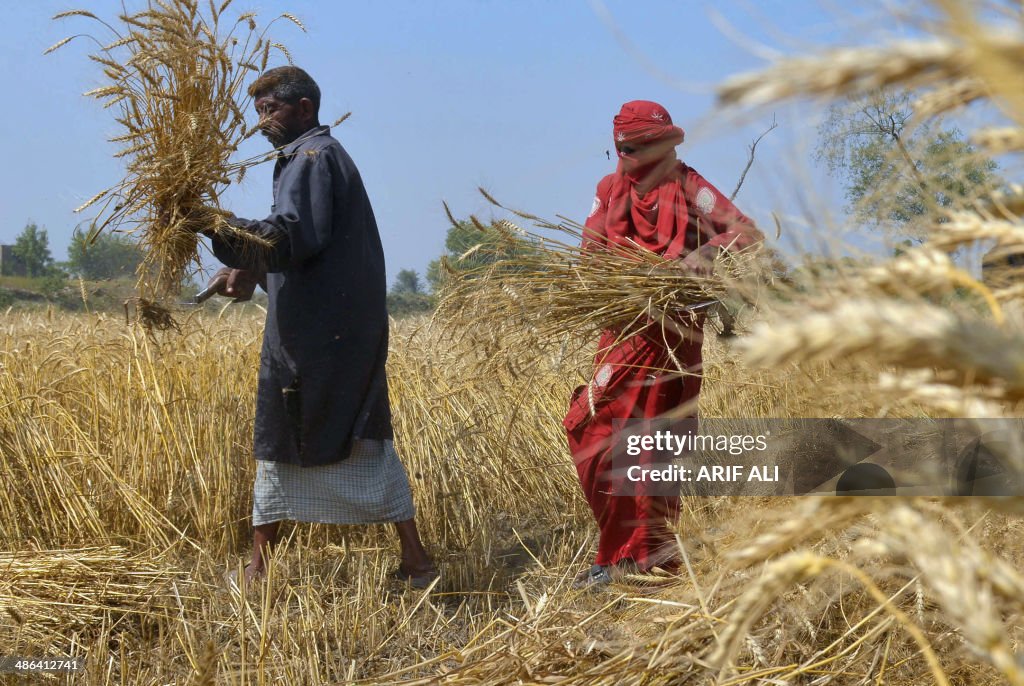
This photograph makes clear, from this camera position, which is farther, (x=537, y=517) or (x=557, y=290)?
(x=537, y=517)

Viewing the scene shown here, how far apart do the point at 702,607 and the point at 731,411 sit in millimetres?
2379

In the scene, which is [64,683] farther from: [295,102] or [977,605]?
[977,605]

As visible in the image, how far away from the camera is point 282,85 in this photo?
11.0ft

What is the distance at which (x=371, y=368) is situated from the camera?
3400 millimetres

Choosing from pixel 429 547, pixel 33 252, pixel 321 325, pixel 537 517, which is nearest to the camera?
pixel 321 325

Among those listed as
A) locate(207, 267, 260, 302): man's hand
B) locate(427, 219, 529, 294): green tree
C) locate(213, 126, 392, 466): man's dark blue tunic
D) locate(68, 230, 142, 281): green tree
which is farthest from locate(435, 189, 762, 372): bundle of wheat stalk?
locate(68, 230, 142, 281): green tree

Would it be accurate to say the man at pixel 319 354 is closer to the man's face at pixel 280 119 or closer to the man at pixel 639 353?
the man's face at pixel 280 119

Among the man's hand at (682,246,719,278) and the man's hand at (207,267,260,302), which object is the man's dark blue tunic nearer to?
the man's hand at (207,267,260,302)

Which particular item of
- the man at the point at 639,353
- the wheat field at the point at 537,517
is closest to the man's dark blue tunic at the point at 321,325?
the wheat field at the point at 537,517

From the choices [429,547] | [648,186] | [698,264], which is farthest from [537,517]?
[698,264]

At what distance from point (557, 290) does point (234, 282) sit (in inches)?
44.0

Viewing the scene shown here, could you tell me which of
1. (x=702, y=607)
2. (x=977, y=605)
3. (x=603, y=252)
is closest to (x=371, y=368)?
(x=603, y=252)

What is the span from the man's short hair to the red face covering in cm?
107

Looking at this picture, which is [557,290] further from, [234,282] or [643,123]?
[234,282]
